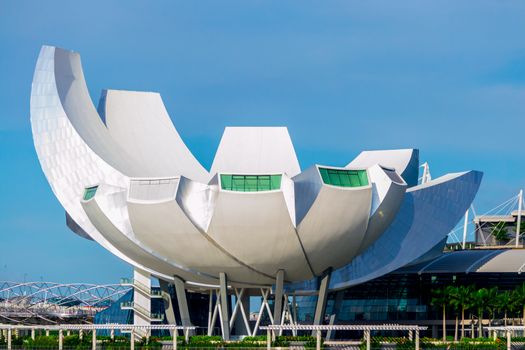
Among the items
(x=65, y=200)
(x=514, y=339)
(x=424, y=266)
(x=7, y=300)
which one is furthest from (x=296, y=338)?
(x=7, y=300)

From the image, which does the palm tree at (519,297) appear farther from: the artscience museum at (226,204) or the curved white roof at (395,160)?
the curved white roof at (395,160)

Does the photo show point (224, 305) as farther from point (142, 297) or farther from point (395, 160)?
point (395, 160)

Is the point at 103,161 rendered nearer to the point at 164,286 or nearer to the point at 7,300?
the point at 164,286

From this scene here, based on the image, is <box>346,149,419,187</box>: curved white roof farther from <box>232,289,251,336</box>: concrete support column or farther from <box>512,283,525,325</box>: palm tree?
<box>232,289,251,336</box>: concrete support column

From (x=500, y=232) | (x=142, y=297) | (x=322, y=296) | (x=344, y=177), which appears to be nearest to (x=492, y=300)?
(x=322, y=296)

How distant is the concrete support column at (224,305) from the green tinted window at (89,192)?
953cm

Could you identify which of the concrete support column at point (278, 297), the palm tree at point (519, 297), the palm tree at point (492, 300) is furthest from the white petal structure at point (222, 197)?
the palm tree at point (519, 297)

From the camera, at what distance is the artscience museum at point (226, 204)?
61.7 metres

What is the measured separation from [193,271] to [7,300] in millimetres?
58193

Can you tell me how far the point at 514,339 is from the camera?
215ft

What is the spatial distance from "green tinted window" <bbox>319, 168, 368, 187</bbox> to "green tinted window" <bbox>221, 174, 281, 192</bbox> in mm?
2852

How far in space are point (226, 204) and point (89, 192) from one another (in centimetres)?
1012

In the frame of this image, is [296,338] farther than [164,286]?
No

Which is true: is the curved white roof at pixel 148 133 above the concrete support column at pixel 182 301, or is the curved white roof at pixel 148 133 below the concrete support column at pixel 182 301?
above
